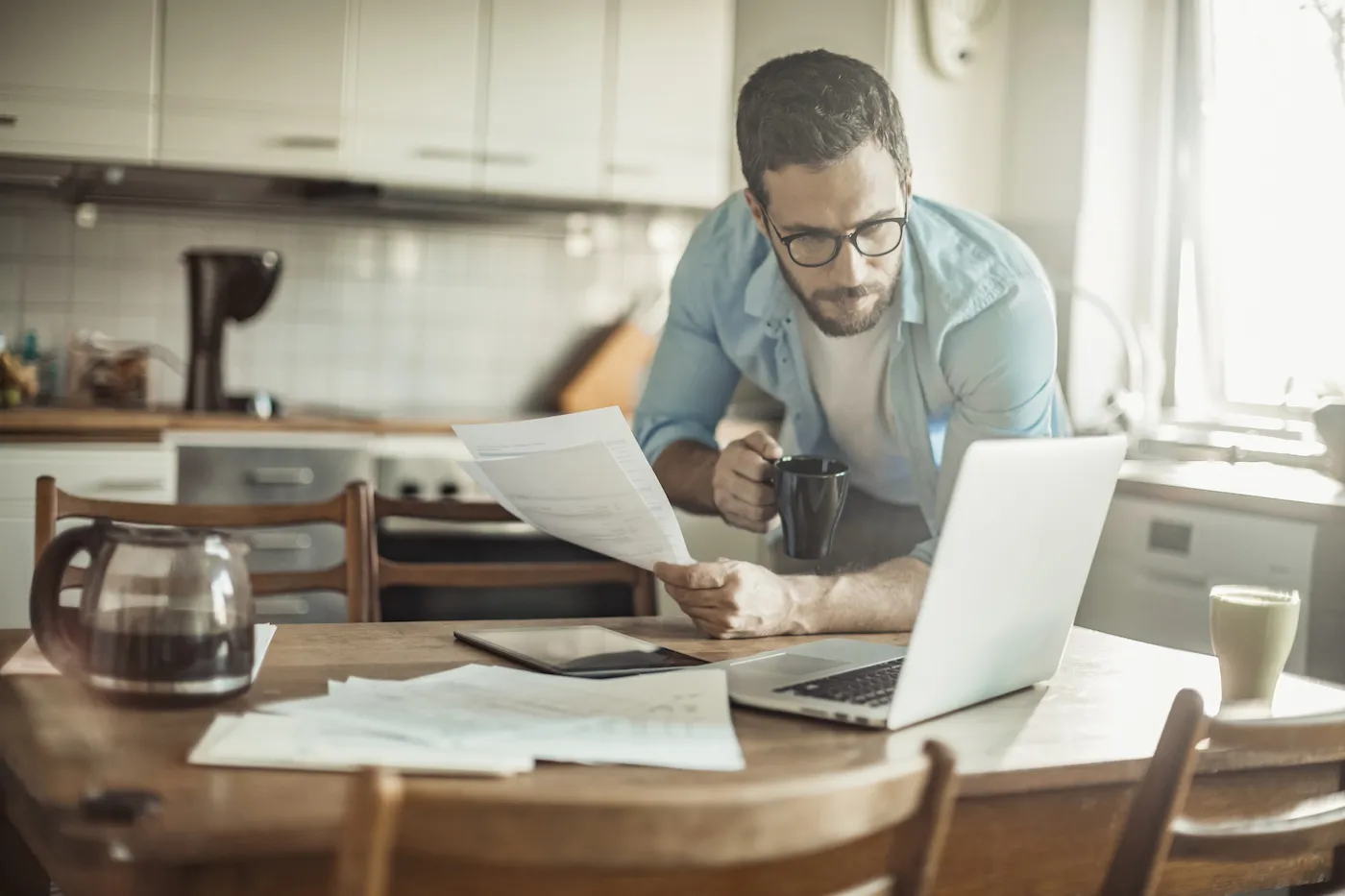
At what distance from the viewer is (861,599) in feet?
4.89

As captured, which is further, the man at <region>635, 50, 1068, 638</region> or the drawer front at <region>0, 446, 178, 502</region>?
the drawer front at <region>0, 446, 178, 502</region>

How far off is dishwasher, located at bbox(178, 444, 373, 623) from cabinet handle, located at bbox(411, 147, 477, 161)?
76 centimetres

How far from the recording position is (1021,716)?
115 centimetres

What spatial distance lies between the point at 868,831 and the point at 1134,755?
41cm

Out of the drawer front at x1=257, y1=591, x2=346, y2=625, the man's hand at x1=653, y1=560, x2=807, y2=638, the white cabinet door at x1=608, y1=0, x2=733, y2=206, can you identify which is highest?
the white cabinet door at x1=608, y1=0, x2=733, y2=206

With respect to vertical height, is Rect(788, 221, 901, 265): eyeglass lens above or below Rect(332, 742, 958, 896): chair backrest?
above

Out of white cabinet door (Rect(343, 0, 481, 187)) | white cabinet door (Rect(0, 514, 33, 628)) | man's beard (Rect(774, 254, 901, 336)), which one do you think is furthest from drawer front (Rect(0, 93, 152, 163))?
man's beard (Rect(774, 254, 901, 336))

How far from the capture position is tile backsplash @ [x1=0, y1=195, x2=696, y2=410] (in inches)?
136

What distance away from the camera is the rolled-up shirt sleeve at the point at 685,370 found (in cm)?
201

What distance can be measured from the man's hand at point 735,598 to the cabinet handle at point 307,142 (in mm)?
2257

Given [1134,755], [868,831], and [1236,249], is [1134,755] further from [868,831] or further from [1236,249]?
[1236,249]

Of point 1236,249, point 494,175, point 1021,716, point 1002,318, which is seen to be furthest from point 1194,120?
point 1021,716

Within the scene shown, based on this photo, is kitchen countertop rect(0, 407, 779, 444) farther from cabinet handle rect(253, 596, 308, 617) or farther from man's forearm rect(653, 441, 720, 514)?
man's forearm rect(653, 441, 720, 514)

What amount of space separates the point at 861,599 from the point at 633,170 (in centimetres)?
233
